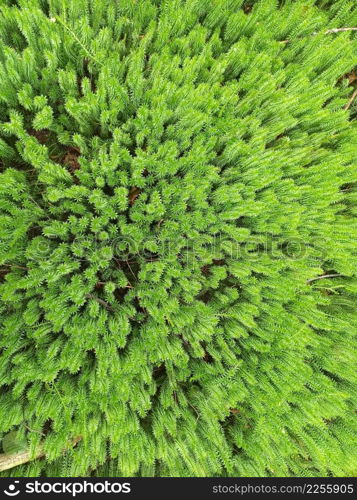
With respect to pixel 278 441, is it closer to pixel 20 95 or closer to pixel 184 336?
pixel 184 336

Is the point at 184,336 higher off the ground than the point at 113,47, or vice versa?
the point at 113,47

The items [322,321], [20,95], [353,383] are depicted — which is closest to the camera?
[20,95]
